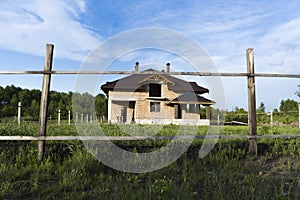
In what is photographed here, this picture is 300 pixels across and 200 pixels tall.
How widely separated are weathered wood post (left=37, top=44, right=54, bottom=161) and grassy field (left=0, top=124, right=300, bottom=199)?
19 cm

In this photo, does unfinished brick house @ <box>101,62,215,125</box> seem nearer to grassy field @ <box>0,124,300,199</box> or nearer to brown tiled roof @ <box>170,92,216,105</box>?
brown tiled roof @ <box>170,92,216,105</box>

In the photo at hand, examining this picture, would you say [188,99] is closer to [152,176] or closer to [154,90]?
[154,90]

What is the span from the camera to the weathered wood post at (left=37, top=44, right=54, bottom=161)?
4.21 m

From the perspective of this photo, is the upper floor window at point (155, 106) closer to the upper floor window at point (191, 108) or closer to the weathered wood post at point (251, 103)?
the upper floor window at point (191, 108)

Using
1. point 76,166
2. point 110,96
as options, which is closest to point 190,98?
point 110,96

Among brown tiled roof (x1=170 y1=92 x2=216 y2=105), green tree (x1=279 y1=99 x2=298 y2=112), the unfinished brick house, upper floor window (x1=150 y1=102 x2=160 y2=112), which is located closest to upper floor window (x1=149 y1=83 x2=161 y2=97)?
the unfinished brick house

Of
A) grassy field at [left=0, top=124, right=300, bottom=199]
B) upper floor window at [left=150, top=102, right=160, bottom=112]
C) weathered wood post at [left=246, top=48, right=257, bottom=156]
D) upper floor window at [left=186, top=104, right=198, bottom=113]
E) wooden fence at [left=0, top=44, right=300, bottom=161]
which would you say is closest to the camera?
grassy field at [left=0, top=124, right=300, bottom=199]

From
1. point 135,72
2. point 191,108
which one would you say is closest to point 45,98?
point 135,72

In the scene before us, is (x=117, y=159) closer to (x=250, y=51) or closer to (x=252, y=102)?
(x=252, y=102)

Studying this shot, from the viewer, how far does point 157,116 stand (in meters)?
24.2

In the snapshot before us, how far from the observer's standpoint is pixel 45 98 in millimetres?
4352

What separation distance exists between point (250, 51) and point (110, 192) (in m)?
3.77

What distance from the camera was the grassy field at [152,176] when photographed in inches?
113

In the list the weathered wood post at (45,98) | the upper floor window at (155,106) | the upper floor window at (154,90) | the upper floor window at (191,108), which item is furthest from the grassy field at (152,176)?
the upper floor window at (154,90)
